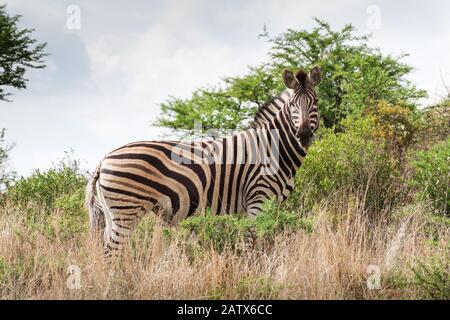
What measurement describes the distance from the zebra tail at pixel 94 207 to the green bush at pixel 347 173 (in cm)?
363

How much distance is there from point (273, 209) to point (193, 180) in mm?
1088

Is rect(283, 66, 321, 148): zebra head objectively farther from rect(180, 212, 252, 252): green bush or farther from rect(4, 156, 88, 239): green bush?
rect(4, 156, 88, 239): green bush

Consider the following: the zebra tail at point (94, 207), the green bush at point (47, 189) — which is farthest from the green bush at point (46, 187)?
the zebra tail at point (94, 207)

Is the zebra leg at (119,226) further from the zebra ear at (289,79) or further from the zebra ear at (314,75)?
the zebra ear at (314,75)

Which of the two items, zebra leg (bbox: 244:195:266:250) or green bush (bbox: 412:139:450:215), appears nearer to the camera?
zebra leg (bbox: 244:195:266:250)

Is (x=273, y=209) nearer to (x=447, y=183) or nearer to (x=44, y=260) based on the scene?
Answer: (x=44, y=260)

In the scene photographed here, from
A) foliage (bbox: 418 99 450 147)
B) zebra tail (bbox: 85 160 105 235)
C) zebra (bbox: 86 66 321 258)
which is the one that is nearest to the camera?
zebra (bbox: 86 66 321 258)

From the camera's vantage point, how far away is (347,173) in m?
9.72

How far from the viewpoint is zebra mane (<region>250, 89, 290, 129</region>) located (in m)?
7.53

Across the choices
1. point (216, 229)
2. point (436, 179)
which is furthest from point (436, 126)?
point (216, 229)

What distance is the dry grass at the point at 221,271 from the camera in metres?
5.30

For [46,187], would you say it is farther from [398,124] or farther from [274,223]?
[398,124]

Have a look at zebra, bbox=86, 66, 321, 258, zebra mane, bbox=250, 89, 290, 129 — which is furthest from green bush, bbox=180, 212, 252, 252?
zebra mane, bbox=250, 89, 290, 129

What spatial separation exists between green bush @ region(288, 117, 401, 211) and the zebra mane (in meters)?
2.01
